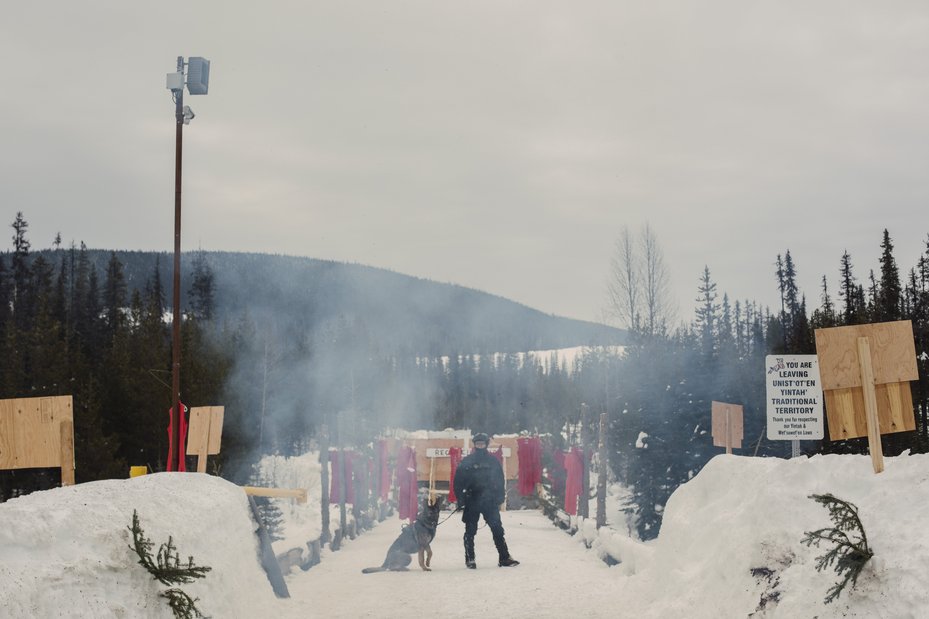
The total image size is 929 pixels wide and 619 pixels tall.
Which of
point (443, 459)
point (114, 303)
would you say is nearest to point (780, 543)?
point (443, 459)

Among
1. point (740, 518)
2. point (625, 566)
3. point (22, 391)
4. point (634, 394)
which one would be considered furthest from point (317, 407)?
point (740, 518)

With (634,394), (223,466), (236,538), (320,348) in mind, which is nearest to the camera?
(236,538)

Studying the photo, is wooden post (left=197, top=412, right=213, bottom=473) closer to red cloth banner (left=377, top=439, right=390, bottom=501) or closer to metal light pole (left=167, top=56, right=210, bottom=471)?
metal light pole (left=167, top=56, right=210, bottom=471)

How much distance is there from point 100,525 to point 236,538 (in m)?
2.63

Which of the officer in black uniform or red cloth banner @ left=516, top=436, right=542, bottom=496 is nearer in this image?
the officer in black uniform

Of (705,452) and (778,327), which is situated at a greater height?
(778,327)

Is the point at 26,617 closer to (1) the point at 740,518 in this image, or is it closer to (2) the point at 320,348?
(1) the point at 740,518

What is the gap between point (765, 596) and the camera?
6.22m

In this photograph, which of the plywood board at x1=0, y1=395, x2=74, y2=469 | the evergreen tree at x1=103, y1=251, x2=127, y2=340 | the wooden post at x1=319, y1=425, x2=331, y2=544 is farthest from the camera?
the evergreen tree at x1=103, y1=251, x2=127, y2=340

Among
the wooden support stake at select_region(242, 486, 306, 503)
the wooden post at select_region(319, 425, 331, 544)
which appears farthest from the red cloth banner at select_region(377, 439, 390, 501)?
the wooden support stake at select_region(242, 486, 306, 503)

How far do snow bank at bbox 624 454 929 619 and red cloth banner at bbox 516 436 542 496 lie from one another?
21.4 m

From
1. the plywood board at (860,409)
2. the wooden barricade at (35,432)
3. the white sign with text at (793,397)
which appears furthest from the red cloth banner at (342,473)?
the plywood board at (860,409)

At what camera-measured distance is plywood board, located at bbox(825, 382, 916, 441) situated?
6.65 m

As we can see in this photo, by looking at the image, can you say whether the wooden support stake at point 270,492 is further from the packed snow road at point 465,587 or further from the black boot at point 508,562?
the black boot at point 508,562
